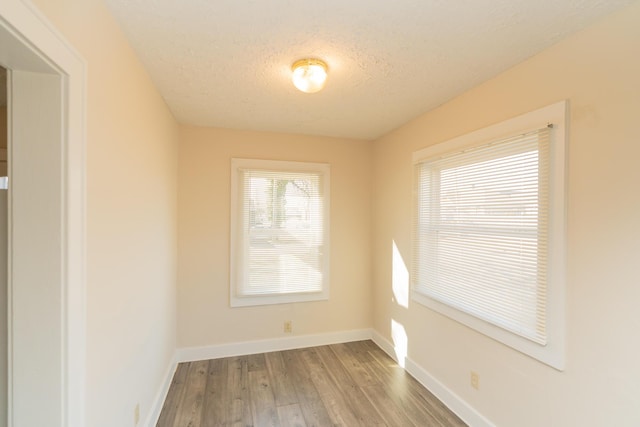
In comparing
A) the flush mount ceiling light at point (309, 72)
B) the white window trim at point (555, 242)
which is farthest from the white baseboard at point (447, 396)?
the flush mount ceiling light at point (309, 72)

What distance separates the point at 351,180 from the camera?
11.4 feet

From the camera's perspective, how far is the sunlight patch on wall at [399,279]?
283 cm

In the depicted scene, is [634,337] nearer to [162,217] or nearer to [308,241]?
[308,241]

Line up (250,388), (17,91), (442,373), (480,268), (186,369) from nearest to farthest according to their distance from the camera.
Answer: (17,91), (480,268), (442,373), (250,388), (186,369)

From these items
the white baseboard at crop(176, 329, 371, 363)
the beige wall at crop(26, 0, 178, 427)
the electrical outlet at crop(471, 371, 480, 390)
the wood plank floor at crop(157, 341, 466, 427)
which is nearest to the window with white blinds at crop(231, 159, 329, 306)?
the white baseboard at crop(176, 329, 371, 363)

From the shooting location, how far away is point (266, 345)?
3162 mm

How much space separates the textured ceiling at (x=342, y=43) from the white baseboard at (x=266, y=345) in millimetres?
2399

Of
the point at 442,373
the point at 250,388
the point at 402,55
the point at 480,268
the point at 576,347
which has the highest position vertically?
the point at 402,55

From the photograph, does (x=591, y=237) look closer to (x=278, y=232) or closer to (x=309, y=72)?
(x=309, y=72)

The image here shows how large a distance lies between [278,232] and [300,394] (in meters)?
1.55

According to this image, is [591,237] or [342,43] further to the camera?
[342,43]

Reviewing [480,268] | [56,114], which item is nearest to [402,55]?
[480,268]

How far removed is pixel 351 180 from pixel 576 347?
2.46 m

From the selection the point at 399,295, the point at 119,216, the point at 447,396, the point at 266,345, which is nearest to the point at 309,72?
the point at 119,216
